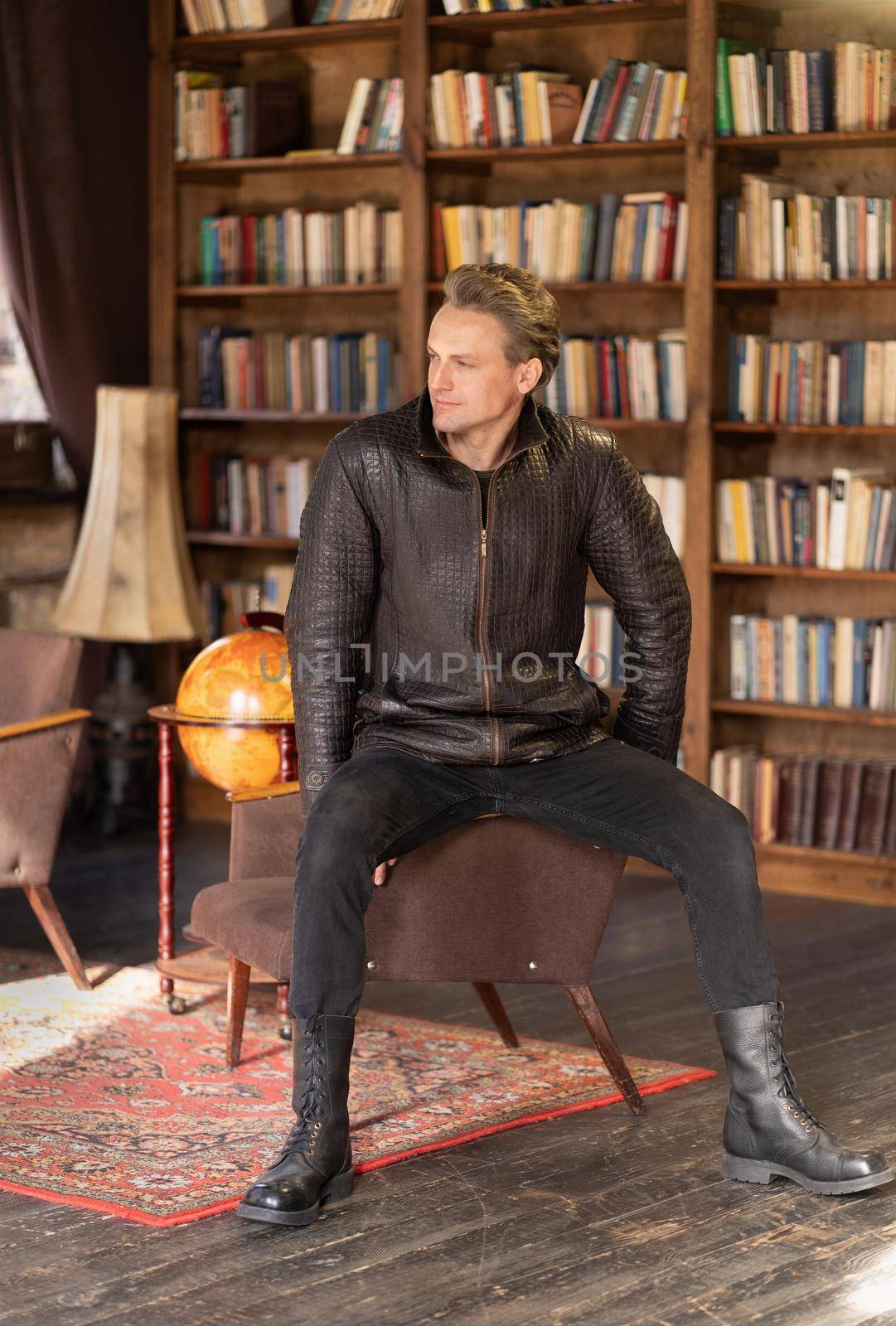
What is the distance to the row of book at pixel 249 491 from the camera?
21.6 feet

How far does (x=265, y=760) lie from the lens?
14.2ft

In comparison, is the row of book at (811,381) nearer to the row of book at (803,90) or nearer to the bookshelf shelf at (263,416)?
the row of book at (803,90)

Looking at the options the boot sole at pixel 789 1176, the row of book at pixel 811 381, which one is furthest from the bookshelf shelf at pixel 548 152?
the boot sole at pixel 789 1176

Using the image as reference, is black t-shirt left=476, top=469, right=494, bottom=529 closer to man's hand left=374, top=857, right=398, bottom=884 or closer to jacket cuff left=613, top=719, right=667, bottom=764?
jacket cuff left=613, top=719, right=667, bottom=764

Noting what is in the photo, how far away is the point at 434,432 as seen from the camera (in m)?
3.57

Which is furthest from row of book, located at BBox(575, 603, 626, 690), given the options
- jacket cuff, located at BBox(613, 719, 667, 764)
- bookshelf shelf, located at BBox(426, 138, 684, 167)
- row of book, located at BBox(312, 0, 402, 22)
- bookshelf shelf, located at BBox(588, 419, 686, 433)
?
jacket cuff, located at BBox(613, 719, 667, 764)

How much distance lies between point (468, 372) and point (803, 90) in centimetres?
257

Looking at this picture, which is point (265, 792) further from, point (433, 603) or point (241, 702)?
point (433, 603)

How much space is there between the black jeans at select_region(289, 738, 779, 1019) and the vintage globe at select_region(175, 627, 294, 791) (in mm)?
813

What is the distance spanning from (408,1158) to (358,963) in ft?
1.51

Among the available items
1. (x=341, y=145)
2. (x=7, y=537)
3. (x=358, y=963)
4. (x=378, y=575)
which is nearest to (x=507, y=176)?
(x=341, y=145)

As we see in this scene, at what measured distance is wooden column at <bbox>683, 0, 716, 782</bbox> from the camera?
5629 mm

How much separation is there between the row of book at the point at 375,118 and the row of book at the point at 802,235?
119 cm

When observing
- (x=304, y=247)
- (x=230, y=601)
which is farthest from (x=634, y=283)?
(x=230, y=601)
